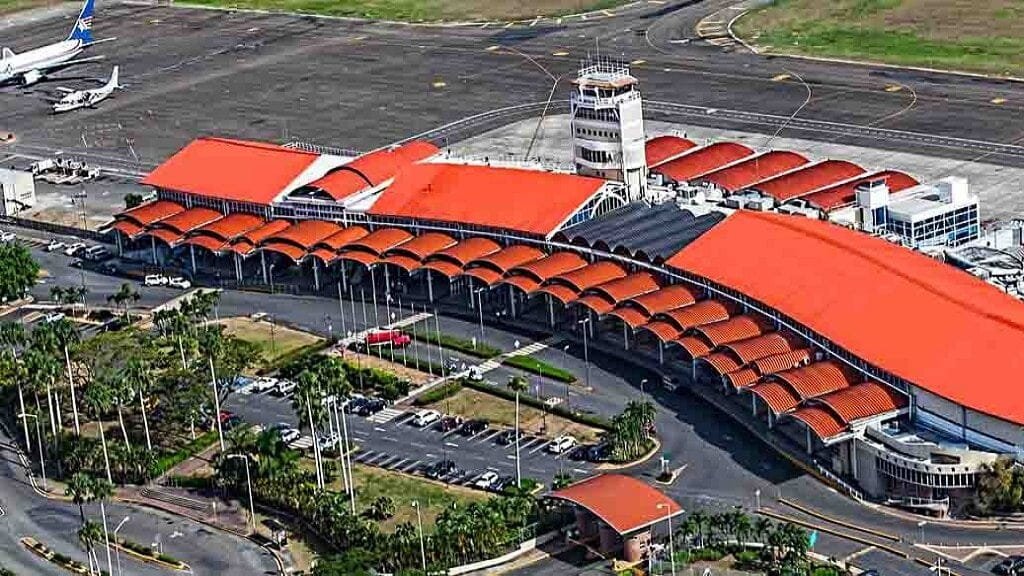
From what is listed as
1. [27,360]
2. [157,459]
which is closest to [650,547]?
[157,459]

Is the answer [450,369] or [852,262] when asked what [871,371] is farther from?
[450,369]

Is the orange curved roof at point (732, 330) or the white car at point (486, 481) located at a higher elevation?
the orange curved roof at point (732, 330)

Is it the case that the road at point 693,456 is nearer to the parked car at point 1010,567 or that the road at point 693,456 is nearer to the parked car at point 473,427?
the parked car at point 1010,567

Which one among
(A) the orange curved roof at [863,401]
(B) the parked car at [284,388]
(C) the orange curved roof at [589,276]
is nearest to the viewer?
(A) the orange curved roof at [863,401]

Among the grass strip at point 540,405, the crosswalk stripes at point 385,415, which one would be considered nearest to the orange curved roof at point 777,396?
the grass strip at point 540,405

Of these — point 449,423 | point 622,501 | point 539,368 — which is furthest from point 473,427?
point 622,501

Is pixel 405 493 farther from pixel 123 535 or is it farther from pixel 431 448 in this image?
pixel 123 535
